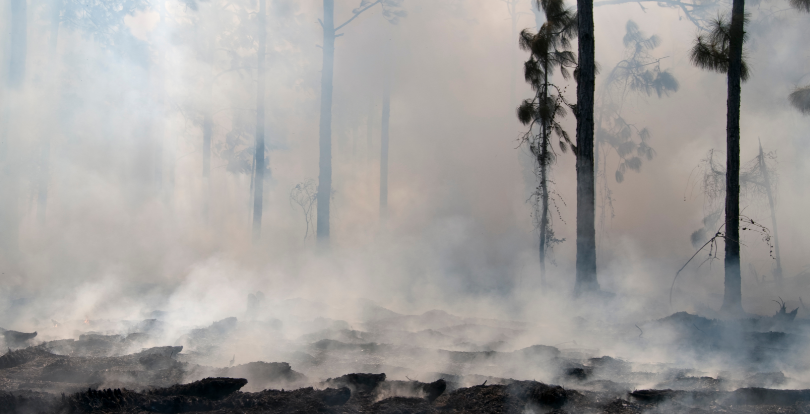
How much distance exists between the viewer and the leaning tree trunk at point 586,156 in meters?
7.48

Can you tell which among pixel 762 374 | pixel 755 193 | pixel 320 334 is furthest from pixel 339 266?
pixel 755 193

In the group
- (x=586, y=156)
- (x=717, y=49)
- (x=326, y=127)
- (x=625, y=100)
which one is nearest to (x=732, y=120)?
(x=717, y=49)

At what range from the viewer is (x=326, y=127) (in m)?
12.1

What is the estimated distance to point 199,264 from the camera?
1090cm

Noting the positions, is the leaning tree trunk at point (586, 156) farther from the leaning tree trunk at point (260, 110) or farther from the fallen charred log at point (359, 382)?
the leaning tree trunk at point (260, 110)

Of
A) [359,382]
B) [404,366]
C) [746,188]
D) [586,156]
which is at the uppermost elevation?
[586,156]

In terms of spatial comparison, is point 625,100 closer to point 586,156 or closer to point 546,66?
point 546,66

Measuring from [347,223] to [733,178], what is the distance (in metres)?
8.37

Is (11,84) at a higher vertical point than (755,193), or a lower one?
higher

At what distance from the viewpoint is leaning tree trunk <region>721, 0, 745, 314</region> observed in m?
7.00

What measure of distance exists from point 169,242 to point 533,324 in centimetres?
878

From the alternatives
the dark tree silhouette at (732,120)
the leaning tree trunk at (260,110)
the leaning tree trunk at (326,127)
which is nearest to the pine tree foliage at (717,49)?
the dark tree silhouette at (732,120)

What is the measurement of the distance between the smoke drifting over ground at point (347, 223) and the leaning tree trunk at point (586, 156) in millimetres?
478

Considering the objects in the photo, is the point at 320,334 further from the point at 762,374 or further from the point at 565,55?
the point at 565,55
